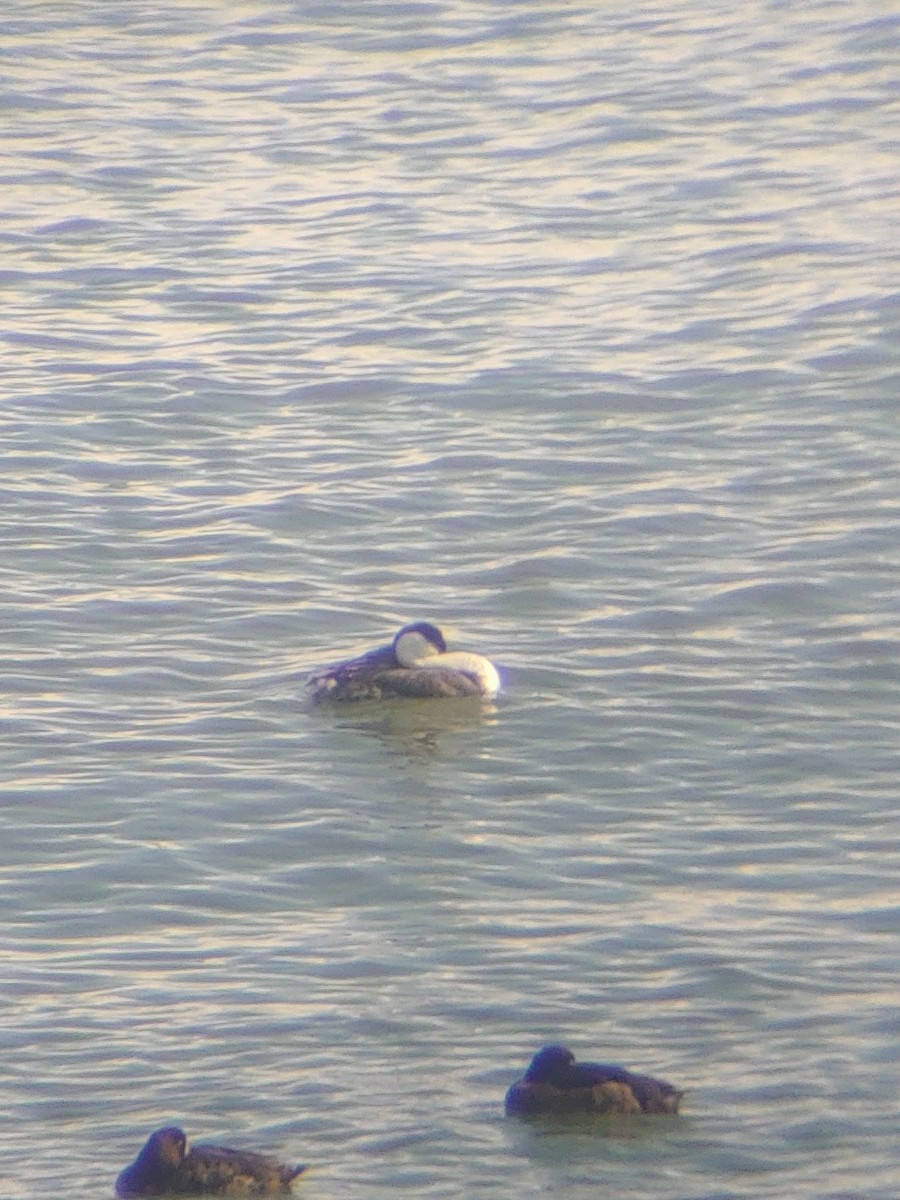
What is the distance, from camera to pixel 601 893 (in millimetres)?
10047

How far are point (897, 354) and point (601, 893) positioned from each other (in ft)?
28.4

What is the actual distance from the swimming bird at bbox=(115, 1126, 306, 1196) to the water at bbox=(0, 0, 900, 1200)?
0.21 meters

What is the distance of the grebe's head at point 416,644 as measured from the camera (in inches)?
487

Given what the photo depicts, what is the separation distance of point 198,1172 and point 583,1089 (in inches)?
53.1

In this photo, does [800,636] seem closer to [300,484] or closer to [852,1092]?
[300,484]

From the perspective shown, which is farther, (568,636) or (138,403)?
(138,403)

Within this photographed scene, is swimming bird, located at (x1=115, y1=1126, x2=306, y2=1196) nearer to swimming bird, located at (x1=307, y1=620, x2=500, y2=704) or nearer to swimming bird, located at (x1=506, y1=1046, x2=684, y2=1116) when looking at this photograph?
swimming bird, located at (x1=506, y1=1046, x2=684, y2=1116)

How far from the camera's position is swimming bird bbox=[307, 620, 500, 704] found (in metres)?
12.2

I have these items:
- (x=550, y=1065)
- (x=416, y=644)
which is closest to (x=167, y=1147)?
(x=550, y=1065)

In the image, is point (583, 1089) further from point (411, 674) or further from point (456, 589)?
point (456, 589)

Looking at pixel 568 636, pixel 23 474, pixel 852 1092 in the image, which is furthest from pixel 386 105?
pixel 852 1092

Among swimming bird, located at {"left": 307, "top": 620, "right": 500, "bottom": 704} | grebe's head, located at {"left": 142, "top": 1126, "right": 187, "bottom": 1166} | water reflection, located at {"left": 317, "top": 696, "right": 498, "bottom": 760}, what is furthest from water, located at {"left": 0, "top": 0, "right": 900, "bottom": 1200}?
grebe's head, located at {"left": 142, "top": 1126, "right": 187, "bottom": 1166}

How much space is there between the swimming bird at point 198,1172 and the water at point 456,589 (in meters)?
0.21

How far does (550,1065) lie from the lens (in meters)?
8.14
